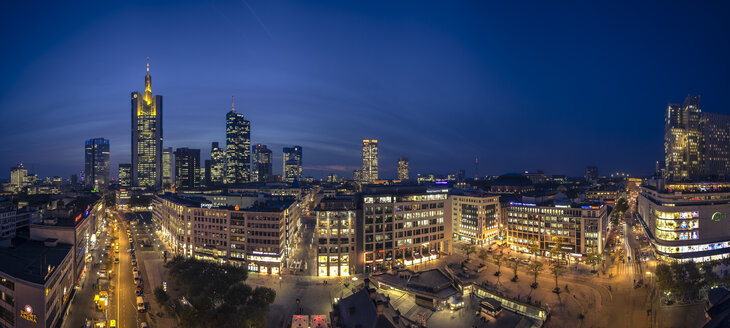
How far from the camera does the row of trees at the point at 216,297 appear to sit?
45375 millimetres

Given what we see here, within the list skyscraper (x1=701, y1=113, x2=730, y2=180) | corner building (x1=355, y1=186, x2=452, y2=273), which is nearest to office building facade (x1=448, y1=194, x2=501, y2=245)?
corner building (x1=355, y1=186, x2=452, y2=273)

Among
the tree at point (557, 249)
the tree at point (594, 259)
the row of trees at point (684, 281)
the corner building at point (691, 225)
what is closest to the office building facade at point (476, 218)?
the tree at point (557, 249)

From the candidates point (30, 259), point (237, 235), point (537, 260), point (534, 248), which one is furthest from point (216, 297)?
point (537, 260)

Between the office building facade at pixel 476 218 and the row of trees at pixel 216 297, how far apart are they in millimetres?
75139

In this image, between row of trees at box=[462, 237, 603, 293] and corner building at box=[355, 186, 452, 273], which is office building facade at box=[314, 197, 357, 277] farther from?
row of trees at box=[462, 237, 603, 293]

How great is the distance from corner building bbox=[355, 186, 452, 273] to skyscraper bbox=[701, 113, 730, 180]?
186401mm

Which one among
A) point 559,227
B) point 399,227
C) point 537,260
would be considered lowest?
point 537,260

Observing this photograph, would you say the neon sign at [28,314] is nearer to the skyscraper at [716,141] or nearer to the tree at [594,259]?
the tree at [594,259]

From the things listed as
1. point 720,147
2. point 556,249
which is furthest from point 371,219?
point 720,147

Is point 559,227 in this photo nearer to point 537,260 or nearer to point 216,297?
point 537,260

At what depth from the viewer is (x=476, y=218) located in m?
111

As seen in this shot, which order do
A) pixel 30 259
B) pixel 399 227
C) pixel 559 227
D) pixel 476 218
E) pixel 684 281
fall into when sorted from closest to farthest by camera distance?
1. pixel 30 259
2. pixel 684 281
3. pixel 399 227
4. pixel 559 227
5. pixel 476 218

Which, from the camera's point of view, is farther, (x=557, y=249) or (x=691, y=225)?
(x=557, y=249)

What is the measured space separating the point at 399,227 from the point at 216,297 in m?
44.8
